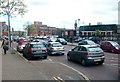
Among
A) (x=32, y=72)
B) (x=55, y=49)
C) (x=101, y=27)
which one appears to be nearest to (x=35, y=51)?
(x=55, y=49)

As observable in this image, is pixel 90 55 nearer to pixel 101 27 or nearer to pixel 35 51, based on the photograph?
pixel 35 51

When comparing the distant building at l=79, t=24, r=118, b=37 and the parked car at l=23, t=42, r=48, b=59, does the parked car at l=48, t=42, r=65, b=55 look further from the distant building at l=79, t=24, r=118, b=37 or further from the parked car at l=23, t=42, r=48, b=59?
the distant building at l=79, t=24, r=118, b=37

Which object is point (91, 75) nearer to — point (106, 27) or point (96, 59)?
point (96, 59)

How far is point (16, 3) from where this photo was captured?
28578mm

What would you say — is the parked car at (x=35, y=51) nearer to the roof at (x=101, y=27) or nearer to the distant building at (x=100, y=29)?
the distant building at (x=100, y=29)

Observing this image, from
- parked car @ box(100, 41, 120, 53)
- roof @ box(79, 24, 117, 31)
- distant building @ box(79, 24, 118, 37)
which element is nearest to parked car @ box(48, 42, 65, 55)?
parked car @ box(100, 41, 120, 53)

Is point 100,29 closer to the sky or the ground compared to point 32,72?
closer to the sky

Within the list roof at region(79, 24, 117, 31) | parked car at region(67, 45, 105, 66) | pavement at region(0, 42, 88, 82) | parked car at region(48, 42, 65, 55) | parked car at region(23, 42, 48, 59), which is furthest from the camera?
roof at region(79, 24, 117, 31)

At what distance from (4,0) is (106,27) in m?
59.8

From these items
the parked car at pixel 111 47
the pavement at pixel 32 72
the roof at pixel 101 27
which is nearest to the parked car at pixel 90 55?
the pavement at pixel 32 72

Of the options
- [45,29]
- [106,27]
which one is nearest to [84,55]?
[106,27]

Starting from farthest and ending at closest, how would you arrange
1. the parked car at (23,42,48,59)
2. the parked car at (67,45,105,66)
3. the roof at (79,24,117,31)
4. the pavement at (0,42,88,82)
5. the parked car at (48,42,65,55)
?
the roof at (79,24,117,31) < the parked car at (48,42,65,55) < the parked car at (23,42,48,59) < the parked car at (67,45,105,66) < the pavement at (0,42,88,82)

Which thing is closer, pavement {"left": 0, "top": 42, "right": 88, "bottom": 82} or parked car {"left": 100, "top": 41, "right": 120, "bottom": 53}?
pavement {"left": 0, "top": 42, "right": 88, "bottom": 82}

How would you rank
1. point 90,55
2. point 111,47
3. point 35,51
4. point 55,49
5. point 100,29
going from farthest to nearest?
point 100,29
point 111,47
point 55,49
point 35,51
point 90,55
